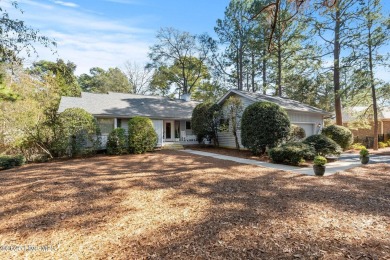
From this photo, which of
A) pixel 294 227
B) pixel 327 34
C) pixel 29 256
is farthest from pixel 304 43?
pixel 29 256

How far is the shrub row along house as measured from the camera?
560 inches

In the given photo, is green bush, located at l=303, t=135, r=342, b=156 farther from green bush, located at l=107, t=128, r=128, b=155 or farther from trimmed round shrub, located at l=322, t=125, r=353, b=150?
green bush, located at l=107, t=128, r=128, b=155

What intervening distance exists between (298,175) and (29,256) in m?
7.13

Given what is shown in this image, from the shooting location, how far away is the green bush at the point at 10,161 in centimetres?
880

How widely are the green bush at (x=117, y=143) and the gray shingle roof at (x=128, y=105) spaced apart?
8.34 feet

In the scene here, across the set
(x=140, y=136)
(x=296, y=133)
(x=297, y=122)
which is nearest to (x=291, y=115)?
(x=297, y=122)

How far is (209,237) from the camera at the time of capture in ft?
9.59

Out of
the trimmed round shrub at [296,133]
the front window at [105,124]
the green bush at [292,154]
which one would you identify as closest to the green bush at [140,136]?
the front window at [105,124]

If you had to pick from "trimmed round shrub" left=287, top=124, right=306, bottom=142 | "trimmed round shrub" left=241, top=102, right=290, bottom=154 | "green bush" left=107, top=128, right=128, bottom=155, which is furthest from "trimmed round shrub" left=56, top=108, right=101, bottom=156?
"trimmed round shrub" left=287, top=124, right=306, bottom=142

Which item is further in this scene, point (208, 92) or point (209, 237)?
point (208, 92)

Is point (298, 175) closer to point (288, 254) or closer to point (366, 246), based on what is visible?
point (366, 246)

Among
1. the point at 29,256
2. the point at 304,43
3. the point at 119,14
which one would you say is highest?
the point at 304,43

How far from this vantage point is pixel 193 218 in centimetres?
357

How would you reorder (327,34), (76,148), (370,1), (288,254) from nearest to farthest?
1. (288,254)
2. (76,148)
3. (370,1)
4. (327,34)
